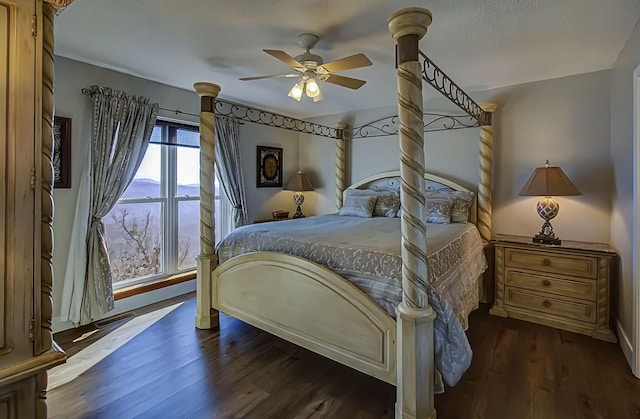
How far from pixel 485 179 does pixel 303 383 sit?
2801mm

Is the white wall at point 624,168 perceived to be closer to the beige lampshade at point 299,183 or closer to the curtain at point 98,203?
the beige lampshade at point 299,183

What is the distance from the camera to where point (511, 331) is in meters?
2.95

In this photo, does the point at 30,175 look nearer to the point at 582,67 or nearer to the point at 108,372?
the point at 108,372

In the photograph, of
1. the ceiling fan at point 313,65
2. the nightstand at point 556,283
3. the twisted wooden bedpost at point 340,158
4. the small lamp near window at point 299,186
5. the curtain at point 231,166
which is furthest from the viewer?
the small lamp near window at point 299,186

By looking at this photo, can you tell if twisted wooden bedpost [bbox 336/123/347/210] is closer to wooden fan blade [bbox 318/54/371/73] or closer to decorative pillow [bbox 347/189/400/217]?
decorative pillow [bbox 347/189/400/217]

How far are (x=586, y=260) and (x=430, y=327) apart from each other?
205 centimetres

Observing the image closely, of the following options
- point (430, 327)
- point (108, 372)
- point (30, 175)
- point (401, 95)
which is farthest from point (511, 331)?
point (30, 175)

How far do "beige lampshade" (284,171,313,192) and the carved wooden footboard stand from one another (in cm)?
222

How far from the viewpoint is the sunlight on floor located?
2242 mm

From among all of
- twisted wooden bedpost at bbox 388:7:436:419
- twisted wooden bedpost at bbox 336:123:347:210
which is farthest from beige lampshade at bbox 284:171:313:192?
twisted wooden bedpost at bbox 388:7:436:419

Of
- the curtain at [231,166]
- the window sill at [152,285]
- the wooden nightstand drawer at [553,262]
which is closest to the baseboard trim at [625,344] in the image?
the wooden nightstand drawer at [553,262]

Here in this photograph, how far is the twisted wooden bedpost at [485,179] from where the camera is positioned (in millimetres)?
3574

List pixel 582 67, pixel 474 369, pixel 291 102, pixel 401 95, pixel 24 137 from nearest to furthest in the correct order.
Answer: pixel 24 137 < pixel 401 95 < pixel 474 369 < pixel 582 67 < pixel 291 102

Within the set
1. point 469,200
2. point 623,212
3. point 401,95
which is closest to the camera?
point 401,95
